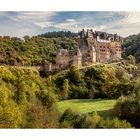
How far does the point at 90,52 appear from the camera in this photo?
10906 mm

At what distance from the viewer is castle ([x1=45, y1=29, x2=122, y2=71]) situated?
1086cm

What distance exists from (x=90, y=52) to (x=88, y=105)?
21.6 inches

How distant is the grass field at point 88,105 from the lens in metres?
10.7

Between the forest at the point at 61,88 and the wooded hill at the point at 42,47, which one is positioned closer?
the forest at the point at 61,88

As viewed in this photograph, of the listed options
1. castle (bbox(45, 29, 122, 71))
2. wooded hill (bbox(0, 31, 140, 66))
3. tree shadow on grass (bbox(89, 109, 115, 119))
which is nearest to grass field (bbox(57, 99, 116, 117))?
tree shadow on grass (bbox(89, 109, 115, 119))

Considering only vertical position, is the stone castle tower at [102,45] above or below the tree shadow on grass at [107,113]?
above

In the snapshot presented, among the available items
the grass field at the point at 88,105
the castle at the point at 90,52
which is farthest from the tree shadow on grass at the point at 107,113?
the castle at the point at 90,52

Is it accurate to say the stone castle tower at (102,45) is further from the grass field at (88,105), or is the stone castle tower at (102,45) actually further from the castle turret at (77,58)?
the grass field at (88,105)

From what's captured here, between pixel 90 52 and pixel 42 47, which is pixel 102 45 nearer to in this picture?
pixel 90 52

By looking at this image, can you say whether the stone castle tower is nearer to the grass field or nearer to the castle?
the castle

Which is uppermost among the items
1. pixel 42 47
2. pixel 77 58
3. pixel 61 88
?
pixel 42 47

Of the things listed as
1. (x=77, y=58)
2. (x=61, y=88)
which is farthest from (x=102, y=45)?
(x=61, y=88)
